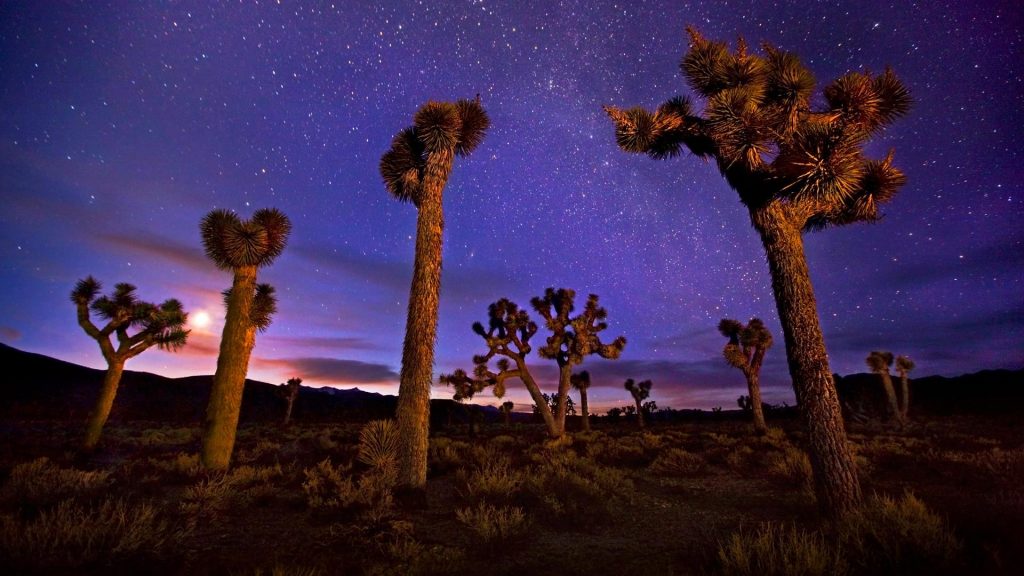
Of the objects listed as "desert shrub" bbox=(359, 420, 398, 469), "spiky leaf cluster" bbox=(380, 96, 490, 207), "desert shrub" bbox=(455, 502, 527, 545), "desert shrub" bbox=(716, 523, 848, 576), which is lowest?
"desert shrub" bbox=(455, 502, 527, 545)

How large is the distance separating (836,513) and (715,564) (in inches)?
110

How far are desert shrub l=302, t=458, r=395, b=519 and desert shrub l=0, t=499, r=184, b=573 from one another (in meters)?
2.39

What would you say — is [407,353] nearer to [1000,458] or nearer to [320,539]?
[320,539]

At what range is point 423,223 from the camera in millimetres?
9438

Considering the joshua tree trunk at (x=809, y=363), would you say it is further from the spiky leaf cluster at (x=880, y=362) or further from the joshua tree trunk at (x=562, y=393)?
the spiky leaf cluster at (x=880, y=362)

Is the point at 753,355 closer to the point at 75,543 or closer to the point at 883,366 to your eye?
the point at 883,366

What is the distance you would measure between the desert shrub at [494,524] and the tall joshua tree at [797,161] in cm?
448

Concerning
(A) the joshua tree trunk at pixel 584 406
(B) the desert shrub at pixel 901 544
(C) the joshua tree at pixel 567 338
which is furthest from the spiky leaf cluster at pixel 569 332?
(B) the desert shrub at pixel 901 544

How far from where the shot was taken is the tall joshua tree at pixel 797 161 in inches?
257

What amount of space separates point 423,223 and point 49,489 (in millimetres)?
7300

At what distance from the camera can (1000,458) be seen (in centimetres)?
1021

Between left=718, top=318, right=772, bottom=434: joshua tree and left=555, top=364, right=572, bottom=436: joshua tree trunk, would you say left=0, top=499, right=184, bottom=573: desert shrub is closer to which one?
left=555, top=364, right=572, bottom=436: joshua tree trunk

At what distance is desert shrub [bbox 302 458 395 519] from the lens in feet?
22.8

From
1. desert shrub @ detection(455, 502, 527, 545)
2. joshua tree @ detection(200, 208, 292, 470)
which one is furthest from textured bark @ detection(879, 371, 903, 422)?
joshua tree @ detection(200, 208, 292, 470)
